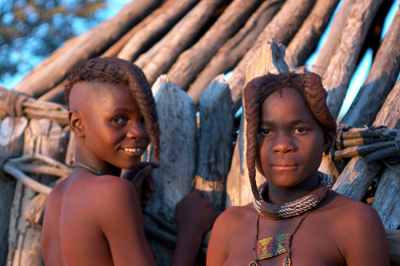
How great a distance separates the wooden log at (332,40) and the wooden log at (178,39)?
4.44 feet

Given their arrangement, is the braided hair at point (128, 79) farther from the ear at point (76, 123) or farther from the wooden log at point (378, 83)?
the wooden log at point (378, 83)

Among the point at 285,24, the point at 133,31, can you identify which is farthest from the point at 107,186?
the point at 133,31

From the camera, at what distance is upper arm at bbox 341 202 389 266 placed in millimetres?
2082

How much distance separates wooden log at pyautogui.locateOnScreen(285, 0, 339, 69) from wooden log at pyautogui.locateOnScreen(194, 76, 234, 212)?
1.38 meters

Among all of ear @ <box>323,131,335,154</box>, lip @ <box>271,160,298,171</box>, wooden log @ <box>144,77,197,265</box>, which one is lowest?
wooden log @ <box>144,77,197,265</box>

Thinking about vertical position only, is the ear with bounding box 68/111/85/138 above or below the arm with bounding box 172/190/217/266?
above

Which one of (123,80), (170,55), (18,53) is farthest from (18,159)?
(18,53)

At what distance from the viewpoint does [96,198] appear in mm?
2758

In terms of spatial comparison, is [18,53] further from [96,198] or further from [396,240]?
[396,240]

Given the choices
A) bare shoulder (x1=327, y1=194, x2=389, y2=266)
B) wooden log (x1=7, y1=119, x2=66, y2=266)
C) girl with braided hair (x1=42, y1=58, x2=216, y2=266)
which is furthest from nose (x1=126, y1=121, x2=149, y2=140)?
bare shoulder (x1=327, y1=194, x2=389, y2=266)

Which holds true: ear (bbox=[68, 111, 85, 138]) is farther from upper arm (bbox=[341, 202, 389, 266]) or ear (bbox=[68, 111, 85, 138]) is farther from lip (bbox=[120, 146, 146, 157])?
upper arm (bbox=[341, 202, 389, 266])

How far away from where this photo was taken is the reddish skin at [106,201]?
8.95 feet

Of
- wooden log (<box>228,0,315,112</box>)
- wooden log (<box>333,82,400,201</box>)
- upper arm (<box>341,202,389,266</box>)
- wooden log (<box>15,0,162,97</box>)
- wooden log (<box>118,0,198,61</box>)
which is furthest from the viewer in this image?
wooden log (<box>118,0,198,61</box>)

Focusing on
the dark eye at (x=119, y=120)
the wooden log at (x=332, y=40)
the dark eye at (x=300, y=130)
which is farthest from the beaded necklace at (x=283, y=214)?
the wooden log at (x=332, y=40)
